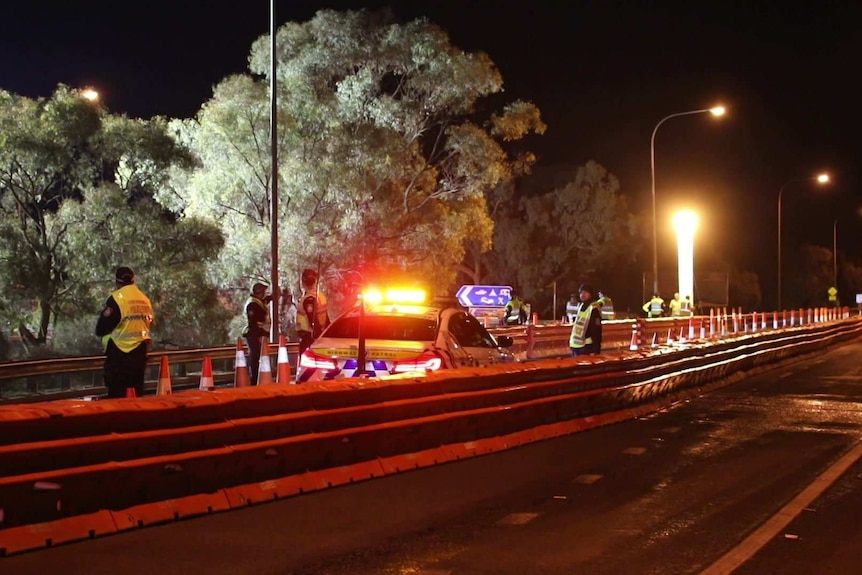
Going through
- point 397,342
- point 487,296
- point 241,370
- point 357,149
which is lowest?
point 241,370

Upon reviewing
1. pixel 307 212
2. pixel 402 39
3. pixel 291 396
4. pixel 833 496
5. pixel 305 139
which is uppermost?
pixel 402 39

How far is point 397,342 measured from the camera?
36.2 feet

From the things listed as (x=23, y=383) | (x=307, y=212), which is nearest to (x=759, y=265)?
(x=307, y=212)

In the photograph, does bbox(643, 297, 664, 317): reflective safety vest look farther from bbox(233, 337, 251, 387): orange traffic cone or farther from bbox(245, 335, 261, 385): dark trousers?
bbox(233, 337, 251, 387): orange traffic cone

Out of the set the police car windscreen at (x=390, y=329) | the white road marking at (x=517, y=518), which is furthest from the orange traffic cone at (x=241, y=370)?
the white road marking at (x=517, y=518)

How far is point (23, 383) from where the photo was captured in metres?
19.3

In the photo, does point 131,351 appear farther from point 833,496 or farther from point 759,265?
point 759,265

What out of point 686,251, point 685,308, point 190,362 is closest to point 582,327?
point 190,362

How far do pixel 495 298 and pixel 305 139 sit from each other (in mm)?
8086

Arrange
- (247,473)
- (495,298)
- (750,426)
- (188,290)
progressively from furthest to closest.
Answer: (495,298) → (188,290) → (750,426) → (247,473)

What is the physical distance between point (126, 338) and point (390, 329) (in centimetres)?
279

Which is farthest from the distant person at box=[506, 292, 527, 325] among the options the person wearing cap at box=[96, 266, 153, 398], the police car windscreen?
the person wearing cap at box=[96, 266, 153, 398]

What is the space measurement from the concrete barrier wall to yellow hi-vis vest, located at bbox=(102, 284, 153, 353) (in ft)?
8.23

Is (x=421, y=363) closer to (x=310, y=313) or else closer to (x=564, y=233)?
(x=310, y=313)
